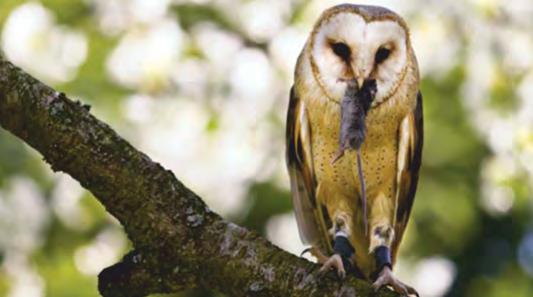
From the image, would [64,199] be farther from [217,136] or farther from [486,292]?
[486,292]

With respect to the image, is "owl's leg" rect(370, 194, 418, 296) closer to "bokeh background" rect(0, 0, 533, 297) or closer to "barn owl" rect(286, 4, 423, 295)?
"barn owl" rect(286, 4, 423, 295)

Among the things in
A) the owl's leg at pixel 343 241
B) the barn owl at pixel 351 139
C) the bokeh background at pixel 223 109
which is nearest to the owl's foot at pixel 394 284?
the barn owl at pixel 351 139

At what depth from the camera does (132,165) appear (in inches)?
122

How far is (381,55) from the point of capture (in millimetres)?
4109

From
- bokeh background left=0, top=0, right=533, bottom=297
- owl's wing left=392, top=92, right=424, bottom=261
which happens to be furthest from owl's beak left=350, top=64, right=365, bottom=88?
bokeh background left=0, top=0, right=533, bottom=297

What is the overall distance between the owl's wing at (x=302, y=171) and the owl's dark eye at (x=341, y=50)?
1.49ft

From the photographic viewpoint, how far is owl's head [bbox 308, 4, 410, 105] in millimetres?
3992

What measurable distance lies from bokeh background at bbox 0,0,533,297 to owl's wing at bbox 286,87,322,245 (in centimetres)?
174

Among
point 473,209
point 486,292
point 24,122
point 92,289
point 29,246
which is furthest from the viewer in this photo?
point 486,292

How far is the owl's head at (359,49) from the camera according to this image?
3992 millimetres

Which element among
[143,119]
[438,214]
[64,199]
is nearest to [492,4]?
[438,214]

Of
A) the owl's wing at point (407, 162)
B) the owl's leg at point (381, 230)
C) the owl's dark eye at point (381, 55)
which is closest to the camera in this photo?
the owl's dark eye at point (381, 55)

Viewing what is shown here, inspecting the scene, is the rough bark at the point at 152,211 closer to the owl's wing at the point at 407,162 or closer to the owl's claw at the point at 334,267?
the owl's claw at the point at 334,267

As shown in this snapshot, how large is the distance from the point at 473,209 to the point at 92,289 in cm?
262
